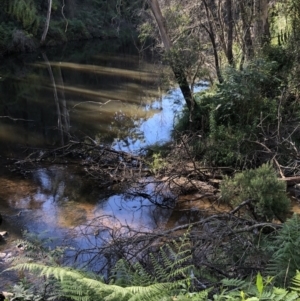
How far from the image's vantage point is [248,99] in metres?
8.83

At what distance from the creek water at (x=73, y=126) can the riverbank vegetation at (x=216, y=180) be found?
418 millimetres

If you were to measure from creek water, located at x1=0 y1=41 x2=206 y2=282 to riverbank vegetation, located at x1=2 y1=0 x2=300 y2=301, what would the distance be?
16.4 inches

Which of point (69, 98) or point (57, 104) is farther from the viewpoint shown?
point (69, 98)

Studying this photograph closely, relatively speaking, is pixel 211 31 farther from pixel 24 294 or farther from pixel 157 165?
pixel 24 294

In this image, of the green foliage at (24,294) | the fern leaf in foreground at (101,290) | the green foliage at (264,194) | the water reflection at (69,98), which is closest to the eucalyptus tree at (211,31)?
the water reflection at (69,98)

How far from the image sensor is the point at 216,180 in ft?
25.1

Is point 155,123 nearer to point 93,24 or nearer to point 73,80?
point 73,80

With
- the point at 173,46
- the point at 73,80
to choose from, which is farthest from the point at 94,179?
the point at 73,80

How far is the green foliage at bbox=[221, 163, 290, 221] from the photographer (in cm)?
549

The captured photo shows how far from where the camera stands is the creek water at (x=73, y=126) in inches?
275

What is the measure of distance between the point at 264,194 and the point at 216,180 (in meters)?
2.14

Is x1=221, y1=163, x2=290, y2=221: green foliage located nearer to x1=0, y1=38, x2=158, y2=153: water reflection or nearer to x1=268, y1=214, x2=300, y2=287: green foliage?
x1=268, y1=214, x2=300, y2=287: green foliage

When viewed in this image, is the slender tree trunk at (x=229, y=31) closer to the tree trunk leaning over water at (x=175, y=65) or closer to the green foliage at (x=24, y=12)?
the tree trunk leaning over water at (x=175, y=65)

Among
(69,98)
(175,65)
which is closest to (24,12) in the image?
(69,98)
